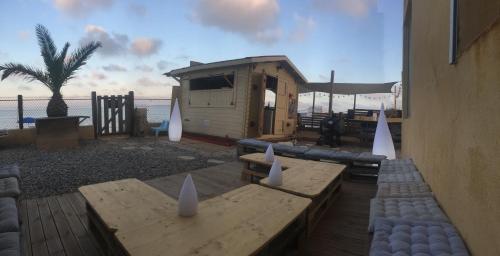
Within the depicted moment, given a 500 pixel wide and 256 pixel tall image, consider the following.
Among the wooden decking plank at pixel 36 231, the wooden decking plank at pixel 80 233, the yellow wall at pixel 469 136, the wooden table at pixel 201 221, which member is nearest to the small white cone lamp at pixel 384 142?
the yellow wall at pixel 469 136

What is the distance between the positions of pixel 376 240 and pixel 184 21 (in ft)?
35.0

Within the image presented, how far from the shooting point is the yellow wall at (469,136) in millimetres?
1167

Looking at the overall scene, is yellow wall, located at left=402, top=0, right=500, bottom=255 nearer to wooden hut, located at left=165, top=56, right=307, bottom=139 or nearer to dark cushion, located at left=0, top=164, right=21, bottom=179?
dark cushion, located at left=0, top=164, right=21, bottom=179

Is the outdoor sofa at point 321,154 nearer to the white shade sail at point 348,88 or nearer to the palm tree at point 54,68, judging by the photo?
the palm tree at point 54,68

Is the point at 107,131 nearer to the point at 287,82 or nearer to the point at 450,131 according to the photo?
the point at 287,82

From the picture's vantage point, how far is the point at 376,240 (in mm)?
1651

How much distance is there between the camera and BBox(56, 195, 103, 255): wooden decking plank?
235cm

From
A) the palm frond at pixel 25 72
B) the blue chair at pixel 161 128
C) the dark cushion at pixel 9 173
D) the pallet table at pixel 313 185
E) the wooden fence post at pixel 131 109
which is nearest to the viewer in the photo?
the pallet table at pixel 313 185

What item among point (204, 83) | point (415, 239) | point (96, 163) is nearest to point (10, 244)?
point (415, 239)

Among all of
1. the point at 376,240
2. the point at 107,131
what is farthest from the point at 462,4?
the point at 107,131

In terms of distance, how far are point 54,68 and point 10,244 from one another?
815 cm

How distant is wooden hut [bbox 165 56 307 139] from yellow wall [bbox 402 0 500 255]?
21.8 ft

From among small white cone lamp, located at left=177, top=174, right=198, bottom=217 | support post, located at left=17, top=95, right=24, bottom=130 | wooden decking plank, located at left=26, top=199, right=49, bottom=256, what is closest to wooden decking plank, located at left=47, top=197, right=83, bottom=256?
wooden decking plank, located at left=26, top=199, right=49, bottom=256

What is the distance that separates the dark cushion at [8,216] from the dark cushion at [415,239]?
237cm
